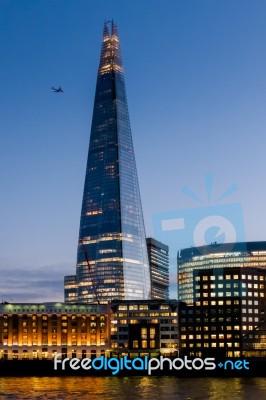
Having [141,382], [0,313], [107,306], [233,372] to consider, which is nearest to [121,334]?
[107,306]

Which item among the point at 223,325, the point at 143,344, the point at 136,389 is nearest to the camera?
the point at 136,389

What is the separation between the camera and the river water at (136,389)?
242 feet

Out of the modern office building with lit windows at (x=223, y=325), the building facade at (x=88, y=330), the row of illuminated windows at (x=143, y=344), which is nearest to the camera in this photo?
the row of illuminated windows at (x=143, y=344)

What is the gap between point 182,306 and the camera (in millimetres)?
142000

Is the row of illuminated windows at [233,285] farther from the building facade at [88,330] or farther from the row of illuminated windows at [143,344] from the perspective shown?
the row of illuminated windows at [143,344]

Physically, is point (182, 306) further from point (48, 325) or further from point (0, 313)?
point (0, 313)

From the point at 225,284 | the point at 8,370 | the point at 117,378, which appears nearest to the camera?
the point at 117,378

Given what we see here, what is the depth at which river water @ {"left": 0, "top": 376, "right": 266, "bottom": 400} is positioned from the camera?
242 feet

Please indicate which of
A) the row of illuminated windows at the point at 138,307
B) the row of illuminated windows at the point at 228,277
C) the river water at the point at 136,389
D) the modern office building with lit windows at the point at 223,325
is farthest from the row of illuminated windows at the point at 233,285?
the river water at the point at 136,389

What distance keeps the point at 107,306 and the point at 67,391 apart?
203ft

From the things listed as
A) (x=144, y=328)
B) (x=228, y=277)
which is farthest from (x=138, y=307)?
(x=228, y=277)

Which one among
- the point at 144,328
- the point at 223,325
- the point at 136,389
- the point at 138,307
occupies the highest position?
the point at 138,307

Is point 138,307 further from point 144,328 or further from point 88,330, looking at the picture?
point 88,330

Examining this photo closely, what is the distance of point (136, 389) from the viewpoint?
82938mm
